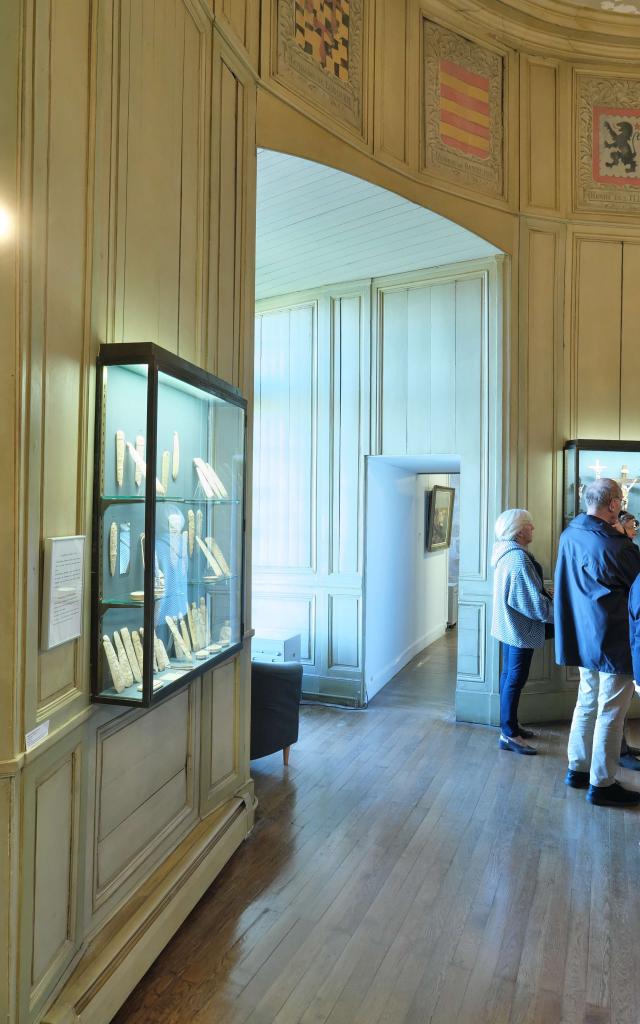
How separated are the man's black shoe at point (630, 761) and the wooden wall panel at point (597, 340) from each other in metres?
2.47

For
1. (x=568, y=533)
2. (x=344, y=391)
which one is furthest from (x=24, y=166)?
(x=344, y=391)

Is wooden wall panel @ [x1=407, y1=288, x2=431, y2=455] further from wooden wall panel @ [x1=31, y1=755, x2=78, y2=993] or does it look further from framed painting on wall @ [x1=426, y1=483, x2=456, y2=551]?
wooden wall panel @ [x1=31, y1=755, x2=78, y2=993]

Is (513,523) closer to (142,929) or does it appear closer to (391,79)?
(391,79)

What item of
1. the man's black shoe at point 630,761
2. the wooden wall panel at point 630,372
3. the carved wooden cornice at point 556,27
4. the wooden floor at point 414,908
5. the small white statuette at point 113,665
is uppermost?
the carved wooden cornice at point 556,27

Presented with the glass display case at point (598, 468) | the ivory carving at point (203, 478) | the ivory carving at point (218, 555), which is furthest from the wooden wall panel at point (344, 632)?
the ivory carving at point (203, 478)

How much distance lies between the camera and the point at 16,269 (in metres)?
1.87

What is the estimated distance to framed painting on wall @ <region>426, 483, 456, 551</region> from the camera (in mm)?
8352

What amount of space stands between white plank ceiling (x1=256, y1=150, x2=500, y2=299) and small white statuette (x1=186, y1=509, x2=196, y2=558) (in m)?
2.23

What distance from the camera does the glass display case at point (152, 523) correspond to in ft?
7.59

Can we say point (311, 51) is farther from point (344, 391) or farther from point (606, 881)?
point (606, 881)

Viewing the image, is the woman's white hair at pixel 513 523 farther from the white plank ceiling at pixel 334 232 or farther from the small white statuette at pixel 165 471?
the small white statuette at pixel 165 471

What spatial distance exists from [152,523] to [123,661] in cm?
49

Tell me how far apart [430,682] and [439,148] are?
469cm

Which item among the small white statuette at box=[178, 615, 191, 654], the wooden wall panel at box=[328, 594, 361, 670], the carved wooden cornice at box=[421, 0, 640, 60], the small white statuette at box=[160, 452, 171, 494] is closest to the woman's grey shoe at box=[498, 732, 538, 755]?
the wooden wall panel at box=[328, 594, 361, 670]
